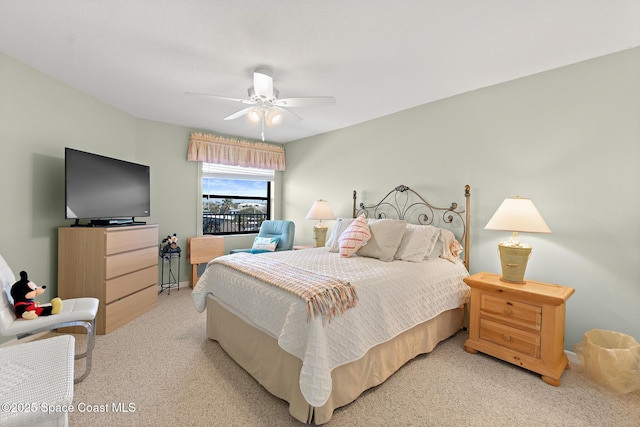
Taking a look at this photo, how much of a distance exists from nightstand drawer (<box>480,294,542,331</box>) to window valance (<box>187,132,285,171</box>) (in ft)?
13.2

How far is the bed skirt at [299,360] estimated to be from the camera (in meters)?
1.69

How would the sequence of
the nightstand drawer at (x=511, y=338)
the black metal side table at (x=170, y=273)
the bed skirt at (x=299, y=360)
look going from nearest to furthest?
the bed skirt at (x=299, y=360) → the nightstand drawer at (x=511, y=338) → the black metal side table at (x=170, y=273)

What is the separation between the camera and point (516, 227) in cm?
224

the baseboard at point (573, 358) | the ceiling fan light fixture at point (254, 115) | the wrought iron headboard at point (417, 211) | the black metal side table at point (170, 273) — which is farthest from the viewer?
the black metal side table at point (170, 273)

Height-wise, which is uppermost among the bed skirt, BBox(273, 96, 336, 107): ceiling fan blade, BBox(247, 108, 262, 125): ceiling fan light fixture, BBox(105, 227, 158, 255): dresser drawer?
BBox(273, 96, 336, 107): ceiling fan blade

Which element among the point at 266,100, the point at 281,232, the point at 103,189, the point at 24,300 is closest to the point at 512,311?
the point at 266,100

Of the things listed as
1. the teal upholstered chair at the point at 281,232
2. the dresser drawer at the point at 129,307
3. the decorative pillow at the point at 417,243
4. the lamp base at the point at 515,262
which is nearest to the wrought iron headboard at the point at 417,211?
the decorative pillow at the point at 417,243

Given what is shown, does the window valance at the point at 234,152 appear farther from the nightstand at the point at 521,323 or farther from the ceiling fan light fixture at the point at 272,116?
the nightstand at the point at 521,323

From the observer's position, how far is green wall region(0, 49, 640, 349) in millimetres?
2213

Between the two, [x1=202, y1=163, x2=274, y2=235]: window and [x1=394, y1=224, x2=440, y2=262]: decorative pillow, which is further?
[x1=202, y1=163, x2=274, y2=235]: window

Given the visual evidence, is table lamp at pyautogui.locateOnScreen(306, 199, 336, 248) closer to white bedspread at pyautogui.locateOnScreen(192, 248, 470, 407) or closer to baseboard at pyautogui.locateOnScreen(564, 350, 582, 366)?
white bedspread at pyautogui.locateOnScreen(192, 248, 470, 407)

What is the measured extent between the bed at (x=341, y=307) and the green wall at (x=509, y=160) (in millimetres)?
572

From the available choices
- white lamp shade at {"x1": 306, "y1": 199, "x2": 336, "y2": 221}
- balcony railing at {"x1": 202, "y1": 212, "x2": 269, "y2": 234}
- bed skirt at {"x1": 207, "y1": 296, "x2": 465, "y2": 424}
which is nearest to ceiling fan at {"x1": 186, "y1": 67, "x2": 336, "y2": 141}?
white lamp shade at {"x1": 306, "y1": 199, "x2": 336, "y2": 221}

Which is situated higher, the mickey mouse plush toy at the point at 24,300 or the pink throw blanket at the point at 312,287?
the pink throw blanket at the point at 312,287
